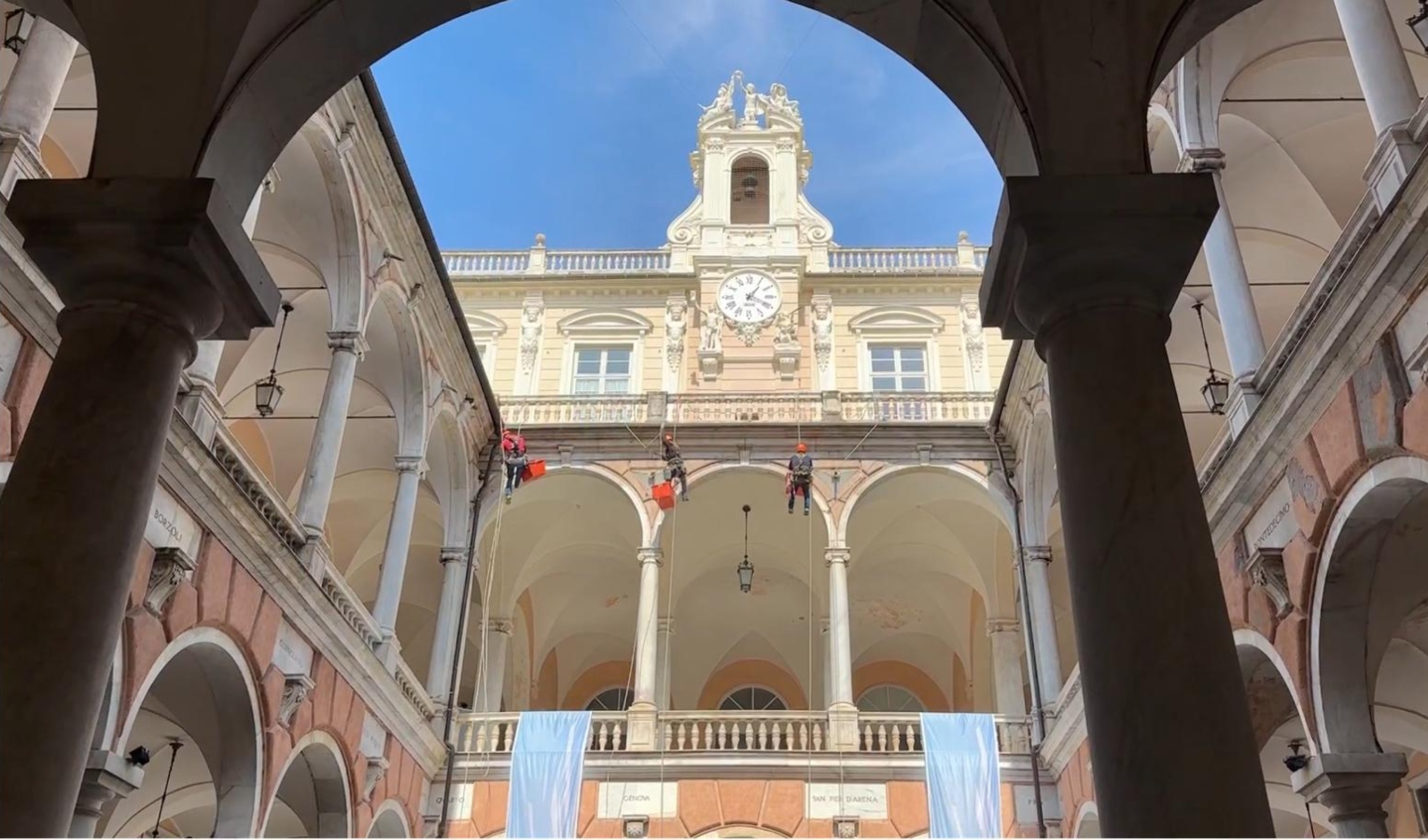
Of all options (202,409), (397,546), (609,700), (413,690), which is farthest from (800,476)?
(202,409)

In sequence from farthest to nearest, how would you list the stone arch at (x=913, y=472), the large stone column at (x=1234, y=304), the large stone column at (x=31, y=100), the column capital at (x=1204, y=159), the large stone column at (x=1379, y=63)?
the stone arch at (x=913, y=472), the column capital at (x=1204, y=159), the large stone column at (x=1234, y=304), the large stone column at (x=1379, y=63), the large stone column at (x=31, y=100)

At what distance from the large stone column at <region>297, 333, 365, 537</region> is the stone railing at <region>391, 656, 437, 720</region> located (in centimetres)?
290

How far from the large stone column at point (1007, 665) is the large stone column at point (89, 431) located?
611 inches

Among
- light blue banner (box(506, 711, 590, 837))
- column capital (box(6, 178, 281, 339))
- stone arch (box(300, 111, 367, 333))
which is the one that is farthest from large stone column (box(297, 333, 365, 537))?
column capital (box(6, 178, 281, 339))

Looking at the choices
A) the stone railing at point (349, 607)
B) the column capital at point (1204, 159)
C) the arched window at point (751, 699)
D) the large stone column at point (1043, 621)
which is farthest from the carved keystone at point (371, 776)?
the arched window at point (751, 699)

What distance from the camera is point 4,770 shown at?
319cm

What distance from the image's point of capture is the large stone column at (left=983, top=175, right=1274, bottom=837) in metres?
3.13

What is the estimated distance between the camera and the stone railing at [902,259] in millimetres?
23688

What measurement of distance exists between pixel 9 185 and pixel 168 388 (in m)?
4.68

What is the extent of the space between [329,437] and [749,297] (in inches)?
448

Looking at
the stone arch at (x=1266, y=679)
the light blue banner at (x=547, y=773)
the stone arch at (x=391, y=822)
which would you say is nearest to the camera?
the stone arch at (x=1266, y=679)

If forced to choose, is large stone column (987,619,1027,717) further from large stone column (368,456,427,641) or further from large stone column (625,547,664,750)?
large stone column (368,456,427,641)

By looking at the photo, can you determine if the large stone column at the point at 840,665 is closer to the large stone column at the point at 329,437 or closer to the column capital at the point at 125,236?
the large stone column at the point at 329,437

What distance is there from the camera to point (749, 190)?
83.7 ft
